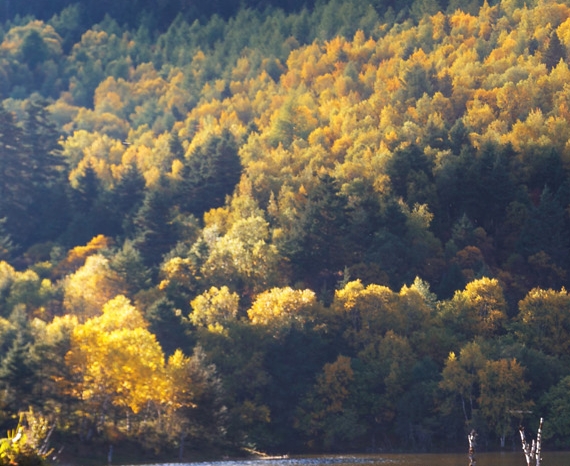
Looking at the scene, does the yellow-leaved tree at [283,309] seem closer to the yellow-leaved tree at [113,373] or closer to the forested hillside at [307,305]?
the forested hillside at [307,305]

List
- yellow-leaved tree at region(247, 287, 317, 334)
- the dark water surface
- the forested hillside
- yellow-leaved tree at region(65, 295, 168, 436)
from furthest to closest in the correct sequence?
yellow-leaved tree at region(247, 287, 317, 334), the forested hillside, yellow-leaved tree at region(65, 295, 168, 436), the dark water surface

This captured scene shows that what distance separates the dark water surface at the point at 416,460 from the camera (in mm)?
96250

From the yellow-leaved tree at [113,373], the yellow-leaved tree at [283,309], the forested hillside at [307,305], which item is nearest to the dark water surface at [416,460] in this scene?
the forested hillside at [307,305]

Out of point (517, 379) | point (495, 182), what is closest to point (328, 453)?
point (517, 379)

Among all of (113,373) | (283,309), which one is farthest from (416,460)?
(283,309)

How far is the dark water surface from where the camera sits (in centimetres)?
9625

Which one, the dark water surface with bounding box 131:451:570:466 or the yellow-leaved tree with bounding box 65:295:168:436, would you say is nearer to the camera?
the dark water surface with bounding box 131:451:570:466

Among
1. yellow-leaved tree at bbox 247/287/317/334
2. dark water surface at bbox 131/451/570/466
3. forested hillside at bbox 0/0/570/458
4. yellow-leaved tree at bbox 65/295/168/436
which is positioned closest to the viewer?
dark water surface at bbox 131/451/570/466

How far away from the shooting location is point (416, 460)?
339 ft

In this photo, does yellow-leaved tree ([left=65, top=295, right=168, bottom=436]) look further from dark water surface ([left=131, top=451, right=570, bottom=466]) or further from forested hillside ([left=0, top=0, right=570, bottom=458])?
dark water surface ([left=131, top=451, right=570, bottom=466])

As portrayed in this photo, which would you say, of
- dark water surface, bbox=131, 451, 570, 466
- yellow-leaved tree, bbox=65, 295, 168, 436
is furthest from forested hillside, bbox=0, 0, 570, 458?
dark water surface, bbox=131, 451, 570, 466

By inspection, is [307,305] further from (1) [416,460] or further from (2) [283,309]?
(1) [416,460]

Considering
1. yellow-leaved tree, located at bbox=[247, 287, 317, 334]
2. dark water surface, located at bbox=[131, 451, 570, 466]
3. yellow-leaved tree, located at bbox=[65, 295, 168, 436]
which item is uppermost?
yellow-leaved tree, located at bbox=[247, 287, 317, 334]

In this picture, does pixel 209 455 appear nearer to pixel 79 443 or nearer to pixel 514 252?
pixel 79 443
